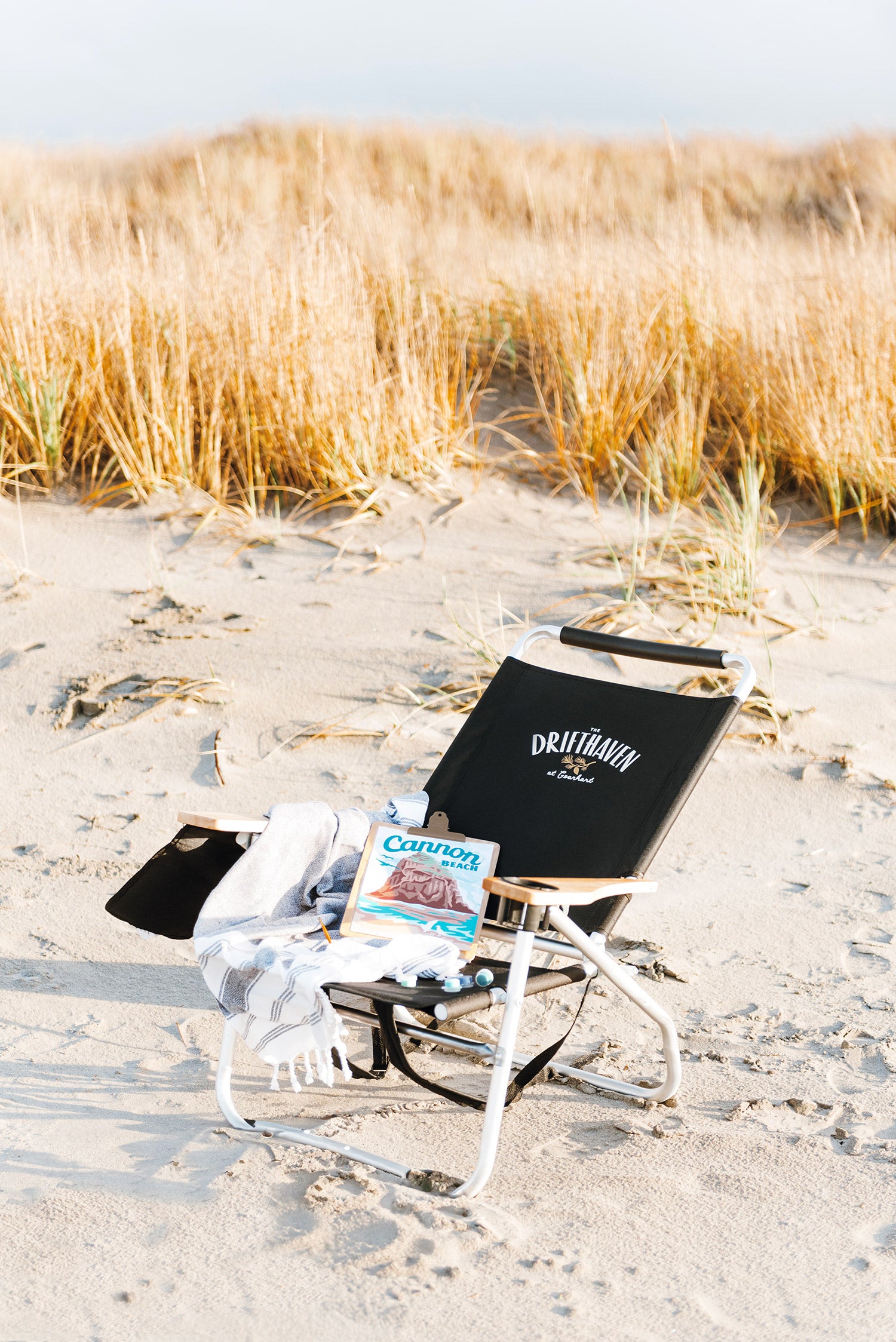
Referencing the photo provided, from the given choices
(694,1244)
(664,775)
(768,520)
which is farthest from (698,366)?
(694,1244)

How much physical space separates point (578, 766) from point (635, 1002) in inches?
26.6

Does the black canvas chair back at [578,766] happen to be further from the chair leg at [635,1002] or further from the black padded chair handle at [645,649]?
the chair leg at [635,1002]

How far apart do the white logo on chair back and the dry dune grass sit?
2979 millimetres

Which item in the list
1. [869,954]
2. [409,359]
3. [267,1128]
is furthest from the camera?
[409,359]

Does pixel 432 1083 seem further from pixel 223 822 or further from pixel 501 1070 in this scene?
pixel 223 822

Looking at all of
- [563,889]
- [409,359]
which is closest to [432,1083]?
[563,889]

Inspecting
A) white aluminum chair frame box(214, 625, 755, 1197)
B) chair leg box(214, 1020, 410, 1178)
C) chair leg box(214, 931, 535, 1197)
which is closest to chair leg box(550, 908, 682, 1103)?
white aluminum chair frame box(214, 625, 755, 1197)

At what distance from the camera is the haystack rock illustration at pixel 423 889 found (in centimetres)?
292

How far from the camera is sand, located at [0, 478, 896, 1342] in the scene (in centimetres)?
220

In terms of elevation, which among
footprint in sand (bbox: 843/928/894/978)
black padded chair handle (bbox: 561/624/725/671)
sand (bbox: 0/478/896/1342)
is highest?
black padded chair handle (bbox: 561/624/725/671)

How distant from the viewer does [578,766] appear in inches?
126

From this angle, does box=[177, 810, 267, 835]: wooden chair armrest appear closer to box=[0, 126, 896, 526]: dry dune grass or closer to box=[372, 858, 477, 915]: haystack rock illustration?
box=[372, 858, 477, 915]: haystack rock illustration

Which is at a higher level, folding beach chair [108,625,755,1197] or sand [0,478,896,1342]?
folding beach chair [108,625,755,1197]

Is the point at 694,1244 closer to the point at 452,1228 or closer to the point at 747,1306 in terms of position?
the point at 747,1306
